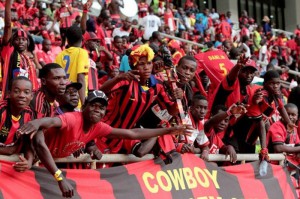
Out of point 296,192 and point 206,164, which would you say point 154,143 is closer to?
point 206,164

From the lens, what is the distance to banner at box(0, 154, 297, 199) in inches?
217

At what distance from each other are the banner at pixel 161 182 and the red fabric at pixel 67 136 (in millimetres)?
177

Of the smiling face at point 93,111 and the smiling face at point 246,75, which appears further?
the smiling face at point 246,75

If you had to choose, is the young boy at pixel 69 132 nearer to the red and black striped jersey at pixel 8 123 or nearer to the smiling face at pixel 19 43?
the red and black striped jersey at pixel 8 123

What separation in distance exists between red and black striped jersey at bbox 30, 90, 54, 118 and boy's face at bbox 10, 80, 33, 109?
0.34 metres

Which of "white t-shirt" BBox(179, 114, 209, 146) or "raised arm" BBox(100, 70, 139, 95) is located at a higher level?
"raised arm" BBox(100, 70, 139, 95)

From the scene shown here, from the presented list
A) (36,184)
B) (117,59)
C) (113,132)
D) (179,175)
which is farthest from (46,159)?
(117,59)

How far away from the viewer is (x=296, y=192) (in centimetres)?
833

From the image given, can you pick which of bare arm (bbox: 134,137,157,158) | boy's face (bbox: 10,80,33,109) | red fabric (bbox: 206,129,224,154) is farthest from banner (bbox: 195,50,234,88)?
boy's face (bbox: 10,80,33,109)

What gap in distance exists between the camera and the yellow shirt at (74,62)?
298 inches

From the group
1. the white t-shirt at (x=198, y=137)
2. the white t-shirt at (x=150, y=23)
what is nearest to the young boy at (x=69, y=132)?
the white t-shirt at (x=198, y=137)

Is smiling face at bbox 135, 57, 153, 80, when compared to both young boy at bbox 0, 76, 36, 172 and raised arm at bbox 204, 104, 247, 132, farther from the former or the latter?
young boy at bbox 0, 76, 36, 172

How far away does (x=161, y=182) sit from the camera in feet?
21.8

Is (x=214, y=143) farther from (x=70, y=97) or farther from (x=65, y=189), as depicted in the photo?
(x=65, y=189)
